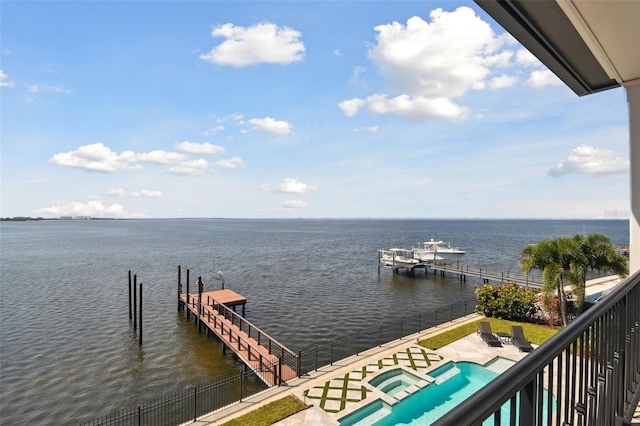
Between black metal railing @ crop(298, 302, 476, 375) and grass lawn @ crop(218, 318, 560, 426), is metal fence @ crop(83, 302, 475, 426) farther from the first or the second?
grass lawn @ crop(218, 318, 560, 426)

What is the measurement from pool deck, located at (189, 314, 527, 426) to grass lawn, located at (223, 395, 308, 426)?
239mm

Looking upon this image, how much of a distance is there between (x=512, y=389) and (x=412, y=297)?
34901 millimetres

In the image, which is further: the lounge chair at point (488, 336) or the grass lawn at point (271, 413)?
the lounge chair at point (488, 336)

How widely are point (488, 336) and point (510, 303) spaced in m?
5.36

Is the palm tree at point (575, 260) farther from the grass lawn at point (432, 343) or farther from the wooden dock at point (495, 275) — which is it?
the wooden dock at point (495, 275)

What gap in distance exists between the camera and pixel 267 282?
40.8 meters

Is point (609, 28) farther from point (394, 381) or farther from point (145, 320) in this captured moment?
point (145, 320)

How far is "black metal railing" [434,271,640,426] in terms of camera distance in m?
1.23

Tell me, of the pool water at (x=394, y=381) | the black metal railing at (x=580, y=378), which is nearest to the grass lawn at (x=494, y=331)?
the pool water at (x=394, y=381)

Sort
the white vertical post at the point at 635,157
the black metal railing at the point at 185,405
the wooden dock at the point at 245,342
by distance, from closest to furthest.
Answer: the white vertical post at the point at 635,157, the black metal railing at the point at 185,405, the wooden dock at the point at 245,342

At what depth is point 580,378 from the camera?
2.38 meters

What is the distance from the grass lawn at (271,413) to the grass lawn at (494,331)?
785 cm

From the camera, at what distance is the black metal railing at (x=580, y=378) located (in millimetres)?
1229

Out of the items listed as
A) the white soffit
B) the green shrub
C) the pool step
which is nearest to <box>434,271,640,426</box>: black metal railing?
the white soffit
